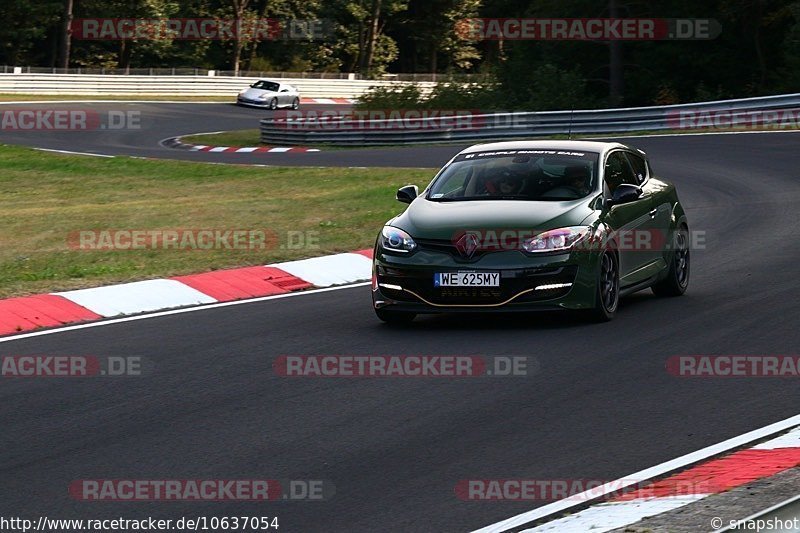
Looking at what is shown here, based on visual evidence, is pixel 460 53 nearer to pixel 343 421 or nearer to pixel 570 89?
pixel 570 89

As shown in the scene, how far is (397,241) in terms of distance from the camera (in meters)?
10.9

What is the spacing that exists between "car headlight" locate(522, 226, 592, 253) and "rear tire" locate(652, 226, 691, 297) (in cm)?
191

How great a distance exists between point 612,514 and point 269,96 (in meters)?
54.9

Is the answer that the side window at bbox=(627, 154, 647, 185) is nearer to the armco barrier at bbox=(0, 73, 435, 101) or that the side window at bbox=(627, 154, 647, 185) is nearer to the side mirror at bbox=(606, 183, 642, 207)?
the side mirror at bbox=(606, 183, 642, 207)

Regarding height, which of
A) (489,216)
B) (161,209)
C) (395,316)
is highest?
(489,216)

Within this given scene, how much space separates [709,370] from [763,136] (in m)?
20.6

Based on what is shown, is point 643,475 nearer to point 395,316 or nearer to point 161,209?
point 395,316

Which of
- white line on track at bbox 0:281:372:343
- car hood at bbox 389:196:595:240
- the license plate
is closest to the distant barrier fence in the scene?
white line on track at bbox 0:281:372:343

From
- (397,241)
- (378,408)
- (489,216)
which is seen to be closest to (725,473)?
(378,408)

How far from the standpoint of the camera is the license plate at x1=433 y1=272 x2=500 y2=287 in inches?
411

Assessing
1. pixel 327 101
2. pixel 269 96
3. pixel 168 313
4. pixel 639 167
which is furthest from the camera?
pixel 327 101

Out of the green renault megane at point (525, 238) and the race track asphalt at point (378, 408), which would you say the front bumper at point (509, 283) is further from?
the race track asphalt at point (378, 408)

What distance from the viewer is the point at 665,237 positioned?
40.8ft

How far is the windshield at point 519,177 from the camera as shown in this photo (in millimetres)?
11508
